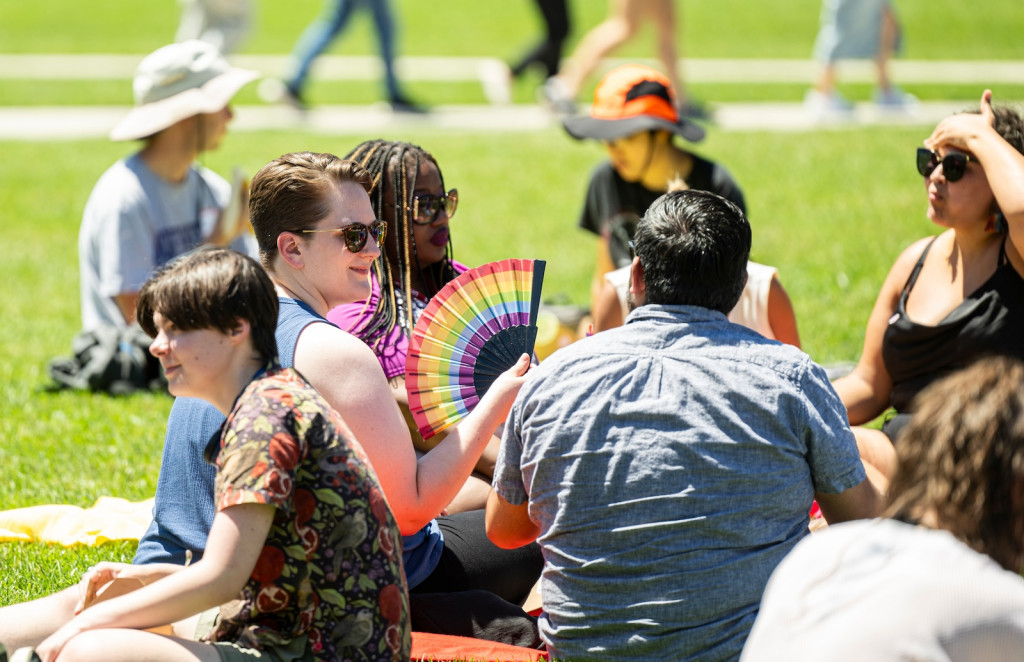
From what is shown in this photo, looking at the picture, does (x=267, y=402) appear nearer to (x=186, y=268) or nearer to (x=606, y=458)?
(x=186, y=268)

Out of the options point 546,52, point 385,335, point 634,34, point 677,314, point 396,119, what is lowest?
point 385,335

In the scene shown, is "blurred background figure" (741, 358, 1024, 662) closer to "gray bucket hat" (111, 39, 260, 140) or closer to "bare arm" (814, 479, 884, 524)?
"bare arm" (814, 479, 884, 524)

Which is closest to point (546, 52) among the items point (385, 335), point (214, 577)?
point (385, 335)

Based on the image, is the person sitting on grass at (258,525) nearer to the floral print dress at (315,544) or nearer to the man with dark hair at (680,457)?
the floral print dress at (315,544)

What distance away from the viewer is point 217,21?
1129 cm

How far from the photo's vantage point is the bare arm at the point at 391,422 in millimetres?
2926

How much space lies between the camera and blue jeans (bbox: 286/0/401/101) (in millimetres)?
13039

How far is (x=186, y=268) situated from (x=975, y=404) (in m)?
1.52

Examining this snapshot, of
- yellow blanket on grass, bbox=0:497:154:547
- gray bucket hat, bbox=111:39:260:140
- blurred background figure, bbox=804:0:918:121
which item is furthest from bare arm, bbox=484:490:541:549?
blurred background figure, bbox=804:0:918:121

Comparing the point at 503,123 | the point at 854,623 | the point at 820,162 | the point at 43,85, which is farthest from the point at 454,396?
the point at 43,85

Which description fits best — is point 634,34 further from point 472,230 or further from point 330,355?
point 330,355

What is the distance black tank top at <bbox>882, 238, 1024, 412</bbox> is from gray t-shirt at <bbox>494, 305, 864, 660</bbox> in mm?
1700

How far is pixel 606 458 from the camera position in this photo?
2.68 metres

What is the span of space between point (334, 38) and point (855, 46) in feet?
17.5
